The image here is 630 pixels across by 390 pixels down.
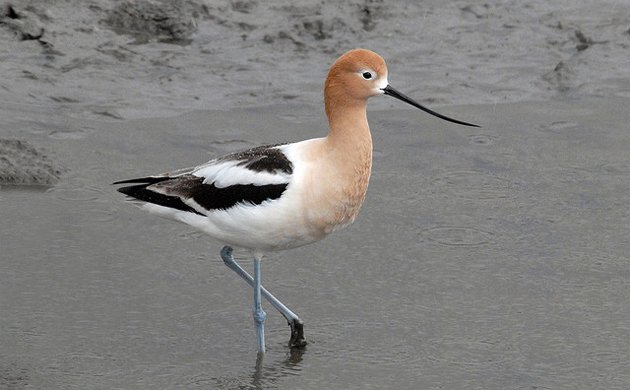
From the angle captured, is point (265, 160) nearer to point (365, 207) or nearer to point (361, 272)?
point (361, 272)

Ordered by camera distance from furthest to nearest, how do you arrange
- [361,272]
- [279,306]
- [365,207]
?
[365,207]
[361,272]
[279,306]

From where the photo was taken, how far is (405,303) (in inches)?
250

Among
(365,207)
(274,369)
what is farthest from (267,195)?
(365,207)

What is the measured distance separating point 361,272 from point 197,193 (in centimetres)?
104

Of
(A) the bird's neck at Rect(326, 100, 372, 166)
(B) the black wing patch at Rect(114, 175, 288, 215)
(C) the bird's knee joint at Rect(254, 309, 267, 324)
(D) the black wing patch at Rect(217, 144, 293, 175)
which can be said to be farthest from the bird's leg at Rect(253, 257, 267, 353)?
(A) the bird's neck at Rect(326, 100, 372, 166)

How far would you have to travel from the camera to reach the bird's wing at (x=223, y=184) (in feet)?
19.4

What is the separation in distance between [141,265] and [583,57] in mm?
4660

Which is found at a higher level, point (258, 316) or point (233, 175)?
point (233, 175)

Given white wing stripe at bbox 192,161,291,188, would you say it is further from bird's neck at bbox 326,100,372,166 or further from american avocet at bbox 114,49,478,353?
bird's neck at bbox 326,100,372,166

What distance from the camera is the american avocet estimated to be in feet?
19.2

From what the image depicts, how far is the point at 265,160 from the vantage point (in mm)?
6016

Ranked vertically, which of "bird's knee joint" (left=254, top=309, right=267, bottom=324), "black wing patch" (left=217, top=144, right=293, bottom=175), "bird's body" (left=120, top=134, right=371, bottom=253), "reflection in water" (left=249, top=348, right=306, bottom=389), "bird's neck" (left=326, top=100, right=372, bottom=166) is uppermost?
"bird's neck" (left=326, top=100, right=372, bottom=166)

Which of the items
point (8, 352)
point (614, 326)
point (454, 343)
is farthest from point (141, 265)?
point (614, 326)

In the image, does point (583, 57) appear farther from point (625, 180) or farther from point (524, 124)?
point (625, 180)
